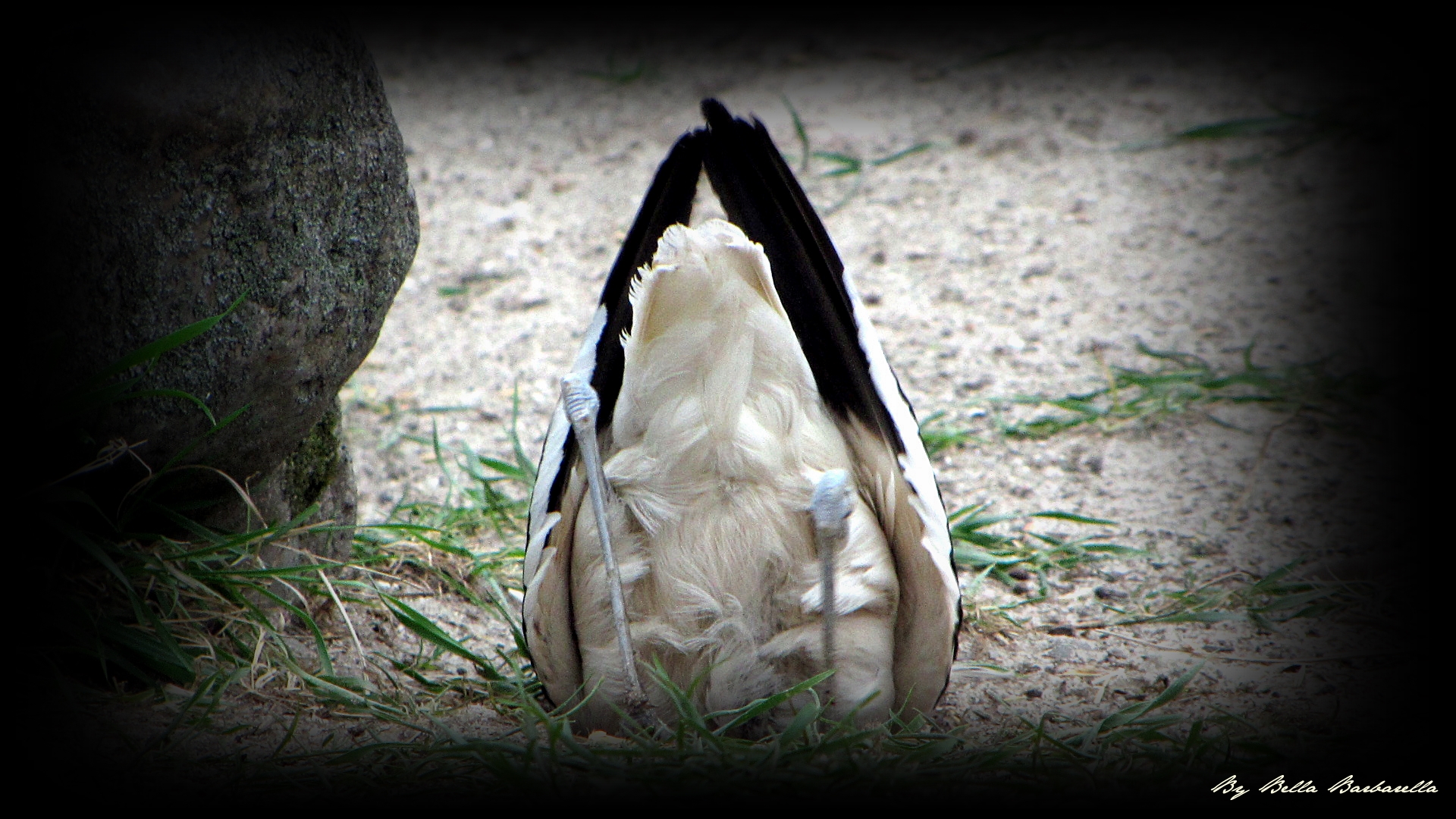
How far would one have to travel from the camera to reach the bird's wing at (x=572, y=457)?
261 cm

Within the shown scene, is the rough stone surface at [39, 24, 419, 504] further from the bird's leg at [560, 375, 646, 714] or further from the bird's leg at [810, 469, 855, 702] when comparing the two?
the bird's leg at [810, 469, 855, 702]

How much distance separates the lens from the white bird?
99.6 inches

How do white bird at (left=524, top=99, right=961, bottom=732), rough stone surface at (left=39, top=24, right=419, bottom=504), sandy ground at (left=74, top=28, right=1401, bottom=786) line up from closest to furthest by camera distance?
rough stone surface at (left=39, top=24, right=419, bottom=504)
white bird at (left=524, top=99, right=961, bottom=732)
sandy ground at (left=74, top=28, right=1401, bottom=786)

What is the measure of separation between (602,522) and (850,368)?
66 centimetres

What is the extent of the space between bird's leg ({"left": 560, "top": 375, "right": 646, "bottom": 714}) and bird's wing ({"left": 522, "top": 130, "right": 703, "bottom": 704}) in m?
0.12

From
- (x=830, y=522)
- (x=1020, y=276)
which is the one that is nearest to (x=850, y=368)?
(x=830, y=522)

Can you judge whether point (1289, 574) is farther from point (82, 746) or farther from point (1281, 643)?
point (82, 746)

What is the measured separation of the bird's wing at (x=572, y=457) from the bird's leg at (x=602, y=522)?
12cm

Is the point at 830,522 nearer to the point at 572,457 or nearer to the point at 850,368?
the point at 850,368

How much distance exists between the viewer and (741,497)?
2.58 m

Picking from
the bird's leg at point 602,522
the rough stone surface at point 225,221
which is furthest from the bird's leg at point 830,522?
the rough stone surface at point 225,221

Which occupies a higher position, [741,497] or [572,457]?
[572,457]

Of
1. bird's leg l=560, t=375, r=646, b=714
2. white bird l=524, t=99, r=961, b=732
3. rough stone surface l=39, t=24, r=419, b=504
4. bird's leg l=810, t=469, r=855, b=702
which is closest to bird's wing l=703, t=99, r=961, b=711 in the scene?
white bird l=524, t=99, r=961, b=732

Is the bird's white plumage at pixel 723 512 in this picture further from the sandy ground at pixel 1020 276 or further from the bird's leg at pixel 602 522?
the sandy ground at pixel 1020 276
